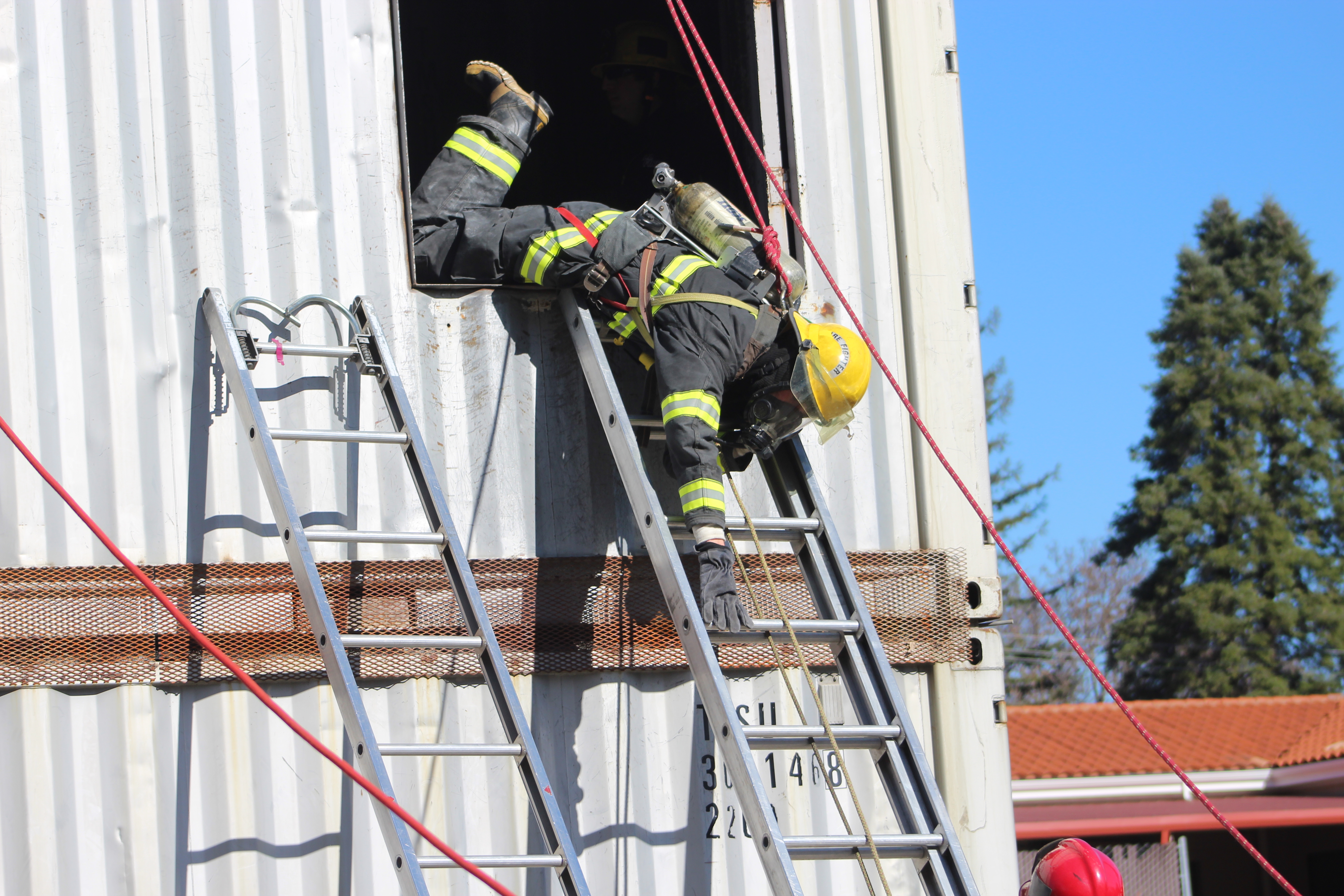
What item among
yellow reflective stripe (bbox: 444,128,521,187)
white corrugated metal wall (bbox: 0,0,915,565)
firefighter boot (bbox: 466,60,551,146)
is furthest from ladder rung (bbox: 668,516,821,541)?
firefighter boot (bbox: 466,60,551,146)

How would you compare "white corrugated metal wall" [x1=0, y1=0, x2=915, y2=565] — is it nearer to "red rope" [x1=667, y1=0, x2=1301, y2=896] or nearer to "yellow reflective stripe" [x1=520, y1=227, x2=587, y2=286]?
"yellow reflective stripe" [x1=520, y1=227, x2=587, y2=286]

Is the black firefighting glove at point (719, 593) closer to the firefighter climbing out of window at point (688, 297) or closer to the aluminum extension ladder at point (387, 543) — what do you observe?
the firefighter climbing out of window at point (688, 297)

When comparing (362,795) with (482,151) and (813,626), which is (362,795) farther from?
(482,151)

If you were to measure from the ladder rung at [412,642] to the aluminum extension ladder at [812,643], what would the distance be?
22.3 inches

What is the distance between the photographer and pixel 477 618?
3898mm

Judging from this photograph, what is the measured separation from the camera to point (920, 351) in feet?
16.3

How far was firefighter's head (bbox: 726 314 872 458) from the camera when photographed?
14.2ft

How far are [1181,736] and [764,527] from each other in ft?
53.6

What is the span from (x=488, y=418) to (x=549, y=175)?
342 centimetres

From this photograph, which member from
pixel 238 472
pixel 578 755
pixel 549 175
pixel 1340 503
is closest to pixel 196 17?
pixel 238 472

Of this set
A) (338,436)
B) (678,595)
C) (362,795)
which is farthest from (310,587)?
(678,595)

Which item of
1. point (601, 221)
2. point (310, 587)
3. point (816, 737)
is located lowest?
point (816, 737)

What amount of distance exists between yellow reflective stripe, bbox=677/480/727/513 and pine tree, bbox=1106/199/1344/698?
1230 inches

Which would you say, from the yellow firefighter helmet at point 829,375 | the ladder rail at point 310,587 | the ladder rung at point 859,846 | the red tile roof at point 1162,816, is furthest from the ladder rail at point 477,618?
the red tile roof at point 1162,816
